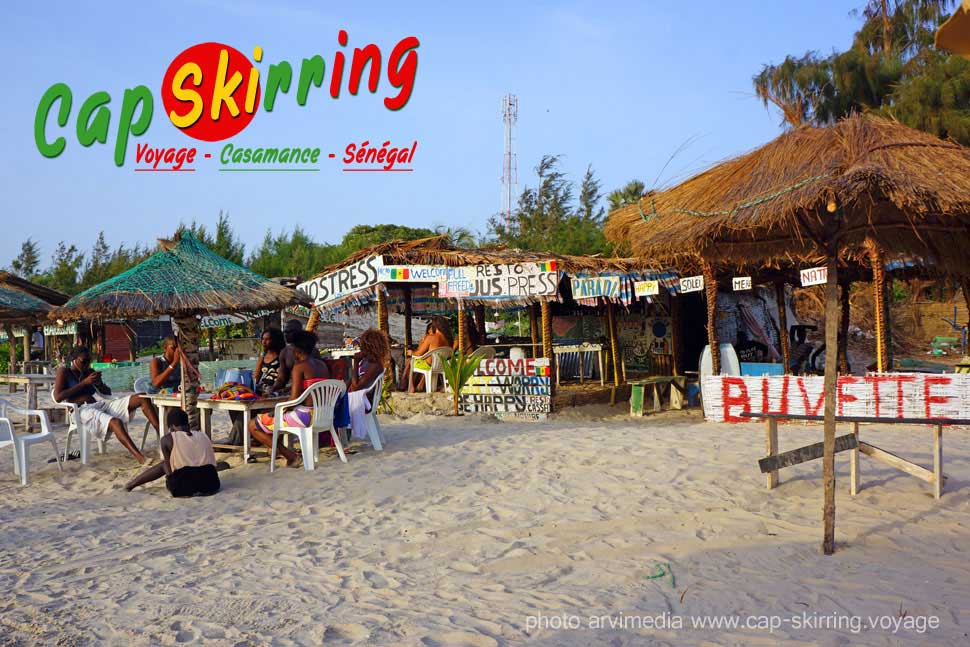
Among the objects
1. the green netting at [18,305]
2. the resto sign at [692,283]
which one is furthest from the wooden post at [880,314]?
the green netting at [18,305]


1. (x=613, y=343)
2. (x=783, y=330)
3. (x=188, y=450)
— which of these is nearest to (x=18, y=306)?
(x=188, y=450)

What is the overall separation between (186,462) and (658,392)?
827cm

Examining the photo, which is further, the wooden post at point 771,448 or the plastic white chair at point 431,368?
the plastic white chair at point 431,368

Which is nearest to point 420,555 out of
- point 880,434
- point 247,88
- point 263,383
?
point 263,383

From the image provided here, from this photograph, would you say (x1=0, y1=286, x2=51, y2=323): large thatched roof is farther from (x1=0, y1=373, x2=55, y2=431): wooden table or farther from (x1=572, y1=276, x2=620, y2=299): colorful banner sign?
(x1=572, y1=276, x2=620, y2=299): colorful banner sign

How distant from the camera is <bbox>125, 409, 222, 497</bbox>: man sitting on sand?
6.01m

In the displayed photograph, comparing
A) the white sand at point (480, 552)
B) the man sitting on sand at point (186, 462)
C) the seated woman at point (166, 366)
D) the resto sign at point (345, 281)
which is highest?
the resto sign at point (345, 281)

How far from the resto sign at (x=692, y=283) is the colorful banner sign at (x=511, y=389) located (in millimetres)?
2694

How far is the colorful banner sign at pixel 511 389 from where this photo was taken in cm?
1123

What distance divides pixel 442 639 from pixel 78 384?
20.1 feet

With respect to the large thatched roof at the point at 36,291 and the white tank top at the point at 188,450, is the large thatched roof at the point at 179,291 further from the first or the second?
the large thatched roof at the point at 36,291

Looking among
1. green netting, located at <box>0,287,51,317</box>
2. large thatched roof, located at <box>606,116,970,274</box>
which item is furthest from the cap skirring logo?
large thatched roof, located at <box>606,116,970,274</box>

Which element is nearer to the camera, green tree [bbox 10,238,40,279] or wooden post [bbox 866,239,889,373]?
wooden post [bbox 866,239,889,373]

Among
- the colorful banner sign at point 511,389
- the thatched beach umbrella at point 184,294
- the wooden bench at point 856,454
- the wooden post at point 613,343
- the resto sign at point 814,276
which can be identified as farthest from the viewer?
the wooden post at point 613,343
